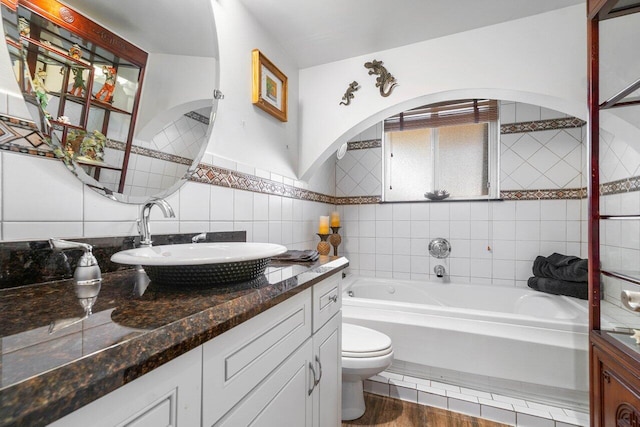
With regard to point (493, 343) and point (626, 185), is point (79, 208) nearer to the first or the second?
point (493, 343)

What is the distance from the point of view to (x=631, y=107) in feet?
4.05

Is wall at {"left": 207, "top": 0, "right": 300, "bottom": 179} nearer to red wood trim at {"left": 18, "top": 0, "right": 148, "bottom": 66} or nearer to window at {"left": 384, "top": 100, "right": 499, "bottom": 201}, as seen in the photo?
red wood trim at {"left": 18, "top": 0, "right": 148, "bottom": 66}

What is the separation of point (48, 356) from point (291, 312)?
1.78 feet

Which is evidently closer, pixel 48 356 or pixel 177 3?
pixel 48 356

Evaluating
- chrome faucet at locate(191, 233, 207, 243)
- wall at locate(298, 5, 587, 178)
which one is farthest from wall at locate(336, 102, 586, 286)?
chrome faucet at locate(191, 233, 207, 243)

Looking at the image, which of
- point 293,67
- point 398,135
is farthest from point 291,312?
point 398,135

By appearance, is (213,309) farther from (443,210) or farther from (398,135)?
(398,135)

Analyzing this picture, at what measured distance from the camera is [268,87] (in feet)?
5.88

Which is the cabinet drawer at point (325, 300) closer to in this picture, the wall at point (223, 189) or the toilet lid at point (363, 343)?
the toilet lid at point (363, 343)

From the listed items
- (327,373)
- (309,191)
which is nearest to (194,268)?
(327,373)

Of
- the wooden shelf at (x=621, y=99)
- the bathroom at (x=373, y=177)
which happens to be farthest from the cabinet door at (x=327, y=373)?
the wooden shelf at (x=621, y=99)

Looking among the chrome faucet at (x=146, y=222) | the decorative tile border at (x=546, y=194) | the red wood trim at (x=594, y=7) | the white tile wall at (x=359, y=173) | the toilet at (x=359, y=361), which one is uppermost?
the red wood trim at (x=594, y=7)

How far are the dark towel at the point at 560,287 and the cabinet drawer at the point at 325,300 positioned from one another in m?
1.98

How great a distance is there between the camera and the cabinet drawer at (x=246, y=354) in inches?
20.9
